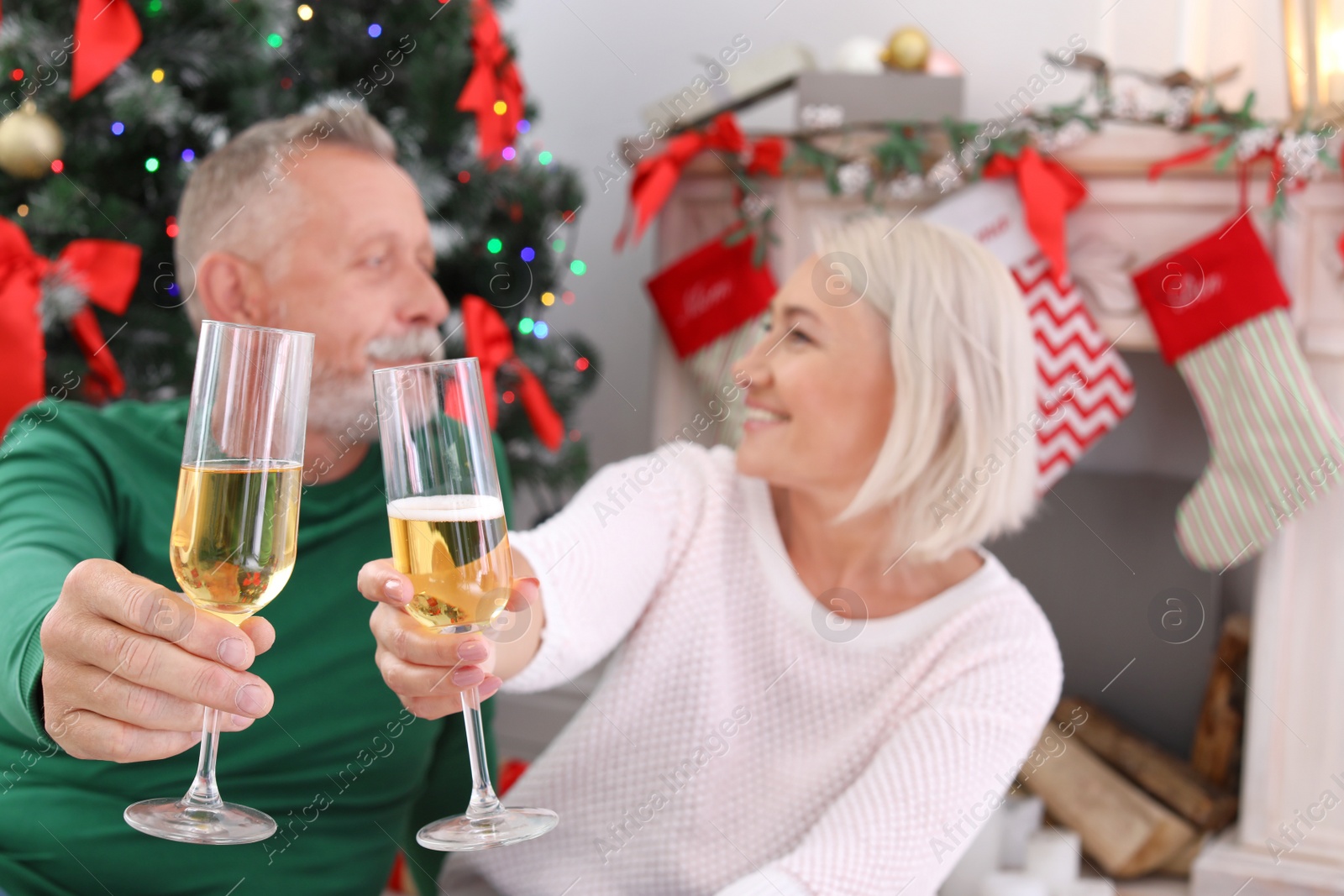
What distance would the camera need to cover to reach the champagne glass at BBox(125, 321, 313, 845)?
2.13 feet

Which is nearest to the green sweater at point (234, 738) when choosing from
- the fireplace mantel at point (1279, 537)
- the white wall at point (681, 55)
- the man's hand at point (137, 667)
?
the man's hand at point (137, 667)

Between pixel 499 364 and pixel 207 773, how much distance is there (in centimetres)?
130

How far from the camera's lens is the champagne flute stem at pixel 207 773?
699mm

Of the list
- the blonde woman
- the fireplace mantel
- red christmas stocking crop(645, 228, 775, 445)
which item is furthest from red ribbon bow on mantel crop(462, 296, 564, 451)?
the fireplace mantel

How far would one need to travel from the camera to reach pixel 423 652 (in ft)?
2.54

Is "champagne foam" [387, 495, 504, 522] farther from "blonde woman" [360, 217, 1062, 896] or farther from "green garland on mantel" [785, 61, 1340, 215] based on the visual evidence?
"green garland on mantel" [785, 61, 1340, 215]

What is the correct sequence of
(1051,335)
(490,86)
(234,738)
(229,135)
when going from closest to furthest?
(234,738) < (229,135) < (490,86) < (1051,335)

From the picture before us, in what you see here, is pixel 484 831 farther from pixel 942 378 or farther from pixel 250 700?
pixel 942 378

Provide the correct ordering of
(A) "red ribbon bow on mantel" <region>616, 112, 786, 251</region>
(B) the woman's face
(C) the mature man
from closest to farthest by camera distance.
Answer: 1. (C) the mature man
2. (B) the woman's face
3. (A) "red ribbon bow on mantel" <region>616, 112, 786, 251</region>

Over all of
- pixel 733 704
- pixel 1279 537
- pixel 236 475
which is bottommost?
pixel 1279 537

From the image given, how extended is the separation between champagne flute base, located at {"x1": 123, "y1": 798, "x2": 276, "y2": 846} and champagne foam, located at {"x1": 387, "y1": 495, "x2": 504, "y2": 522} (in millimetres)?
206

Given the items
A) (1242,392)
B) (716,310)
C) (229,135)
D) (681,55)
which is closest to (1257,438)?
(1242,392)

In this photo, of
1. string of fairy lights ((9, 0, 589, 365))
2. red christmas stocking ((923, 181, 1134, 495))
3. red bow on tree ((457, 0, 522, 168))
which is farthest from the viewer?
red christmas stocking ((923, 181, 1134, 495))

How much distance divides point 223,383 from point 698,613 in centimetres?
73
